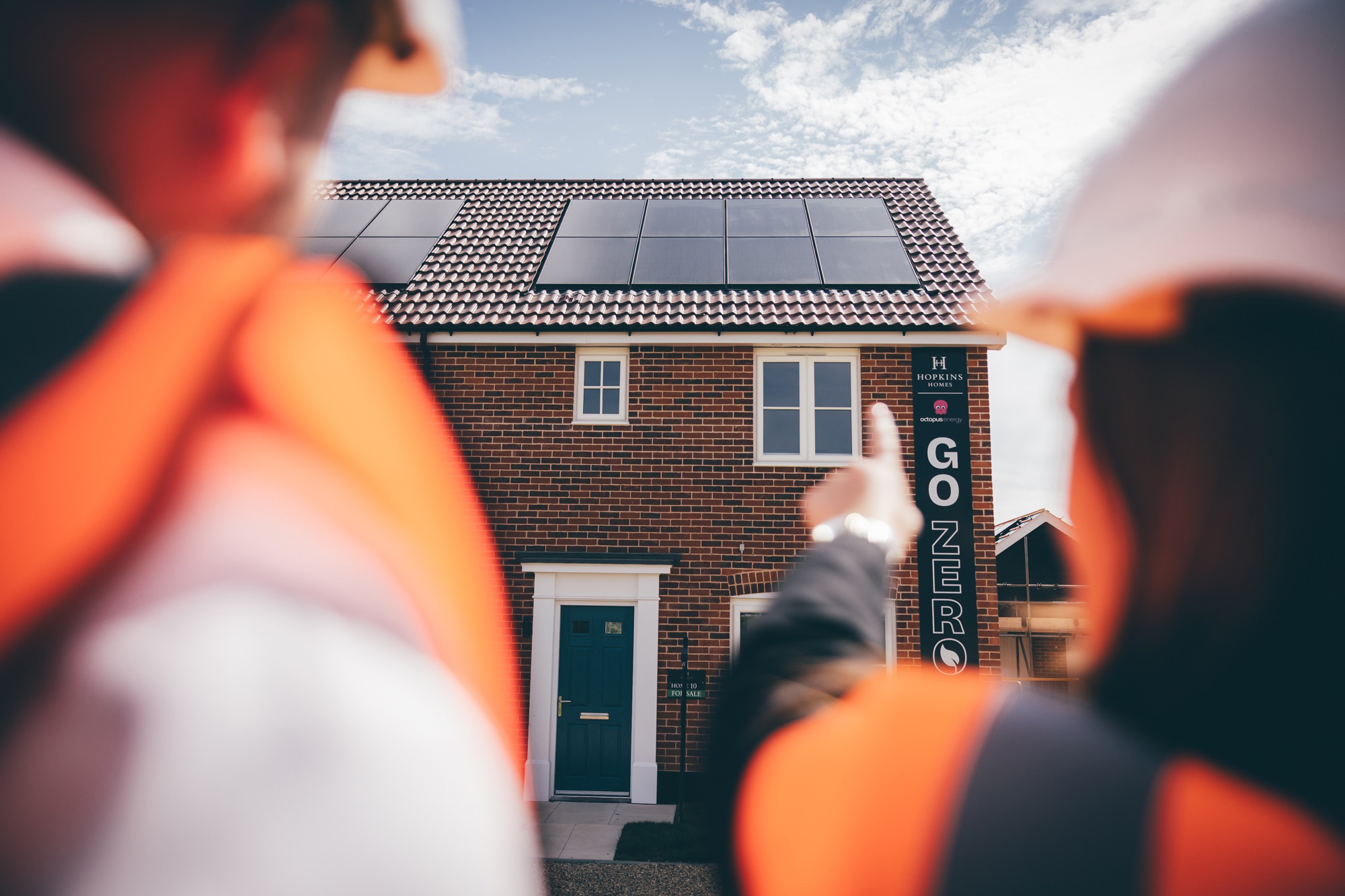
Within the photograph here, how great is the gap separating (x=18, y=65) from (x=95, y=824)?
44 centimetres

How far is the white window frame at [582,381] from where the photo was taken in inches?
377

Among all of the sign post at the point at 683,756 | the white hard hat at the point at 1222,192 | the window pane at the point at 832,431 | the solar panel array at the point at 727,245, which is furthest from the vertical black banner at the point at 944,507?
the white hard hat at the point at 1222,192

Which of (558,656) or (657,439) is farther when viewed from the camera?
(657,439)

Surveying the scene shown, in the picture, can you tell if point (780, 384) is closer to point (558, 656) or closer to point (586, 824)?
point (558, 656)

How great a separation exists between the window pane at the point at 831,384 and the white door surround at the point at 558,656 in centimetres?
310

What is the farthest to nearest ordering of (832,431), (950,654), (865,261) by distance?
(865,261)
(832,431)
(950,654)

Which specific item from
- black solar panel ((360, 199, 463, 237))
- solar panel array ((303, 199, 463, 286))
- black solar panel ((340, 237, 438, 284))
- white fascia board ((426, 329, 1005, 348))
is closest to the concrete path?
white fascia board ((426, 329, 1005, 348))

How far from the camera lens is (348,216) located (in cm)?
1188

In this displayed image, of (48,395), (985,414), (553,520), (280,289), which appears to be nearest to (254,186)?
(280,289)

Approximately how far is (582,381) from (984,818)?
9.49 metres

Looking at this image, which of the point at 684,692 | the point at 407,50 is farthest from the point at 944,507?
the point at 407,50

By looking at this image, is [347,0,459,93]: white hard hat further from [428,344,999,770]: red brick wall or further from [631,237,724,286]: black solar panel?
[631,237,724,286]: black solar panel

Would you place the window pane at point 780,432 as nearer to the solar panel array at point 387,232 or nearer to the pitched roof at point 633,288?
the pitched roof at point 633,288

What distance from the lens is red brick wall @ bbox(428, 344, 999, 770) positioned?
894 cm
